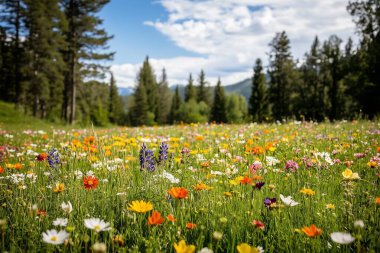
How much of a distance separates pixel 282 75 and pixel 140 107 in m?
33.1

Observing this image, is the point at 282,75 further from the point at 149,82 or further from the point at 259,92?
the point at 149,82

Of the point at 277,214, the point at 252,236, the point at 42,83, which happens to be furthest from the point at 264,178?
the point at 42,83

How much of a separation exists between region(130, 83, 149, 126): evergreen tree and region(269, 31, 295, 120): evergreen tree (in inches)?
1189

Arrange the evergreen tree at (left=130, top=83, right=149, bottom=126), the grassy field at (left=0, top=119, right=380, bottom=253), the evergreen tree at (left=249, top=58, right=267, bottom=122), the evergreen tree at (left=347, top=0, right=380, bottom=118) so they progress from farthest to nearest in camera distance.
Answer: the evergreen tree at (left=130, top=83, right=149, bottom=126) < the evergreen tree at (left=249, top=58, right=267, bottom=122) < the evergreen tree at (left=347, top=0, right=380, bottom=118) < the grassy field at (left=0, top=119, right=380, bottom=253)

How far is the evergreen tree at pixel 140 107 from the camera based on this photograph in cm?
6456

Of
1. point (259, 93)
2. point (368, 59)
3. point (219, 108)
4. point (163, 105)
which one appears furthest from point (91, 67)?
point (163, 105)

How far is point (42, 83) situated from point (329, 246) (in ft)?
104

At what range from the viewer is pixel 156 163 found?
3.22 m

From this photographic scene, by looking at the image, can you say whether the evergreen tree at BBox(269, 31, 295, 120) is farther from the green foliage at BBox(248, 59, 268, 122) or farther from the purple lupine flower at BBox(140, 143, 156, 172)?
the purple lupine flower at BBox(140, 143, 156, 172)

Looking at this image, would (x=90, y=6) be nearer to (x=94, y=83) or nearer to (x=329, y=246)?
(x=94, y=83)

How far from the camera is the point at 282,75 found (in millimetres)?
45188

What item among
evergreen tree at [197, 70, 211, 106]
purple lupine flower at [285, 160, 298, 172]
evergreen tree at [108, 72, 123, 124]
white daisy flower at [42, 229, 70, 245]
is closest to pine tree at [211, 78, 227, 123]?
evergreen tree at [197, 70, 211, 106]

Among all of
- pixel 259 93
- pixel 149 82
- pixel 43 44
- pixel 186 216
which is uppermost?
pixel 149 82

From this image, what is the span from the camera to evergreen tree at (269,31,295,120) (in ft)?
148
